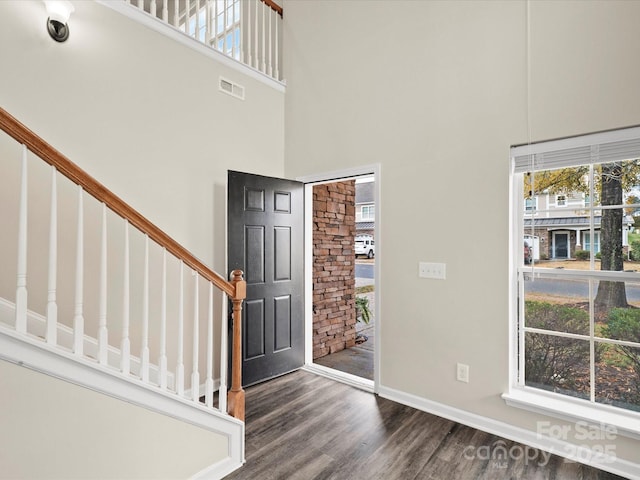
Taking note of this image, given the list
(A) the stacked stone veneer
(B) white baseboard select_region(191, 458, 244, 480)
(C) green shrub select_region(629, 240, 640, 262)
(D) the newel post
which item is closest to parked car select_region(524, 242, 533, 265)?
(C) green shrub select_region(629, 240, 640, 262)

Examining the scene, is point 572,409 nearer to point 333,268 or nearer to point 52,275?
point 333,268

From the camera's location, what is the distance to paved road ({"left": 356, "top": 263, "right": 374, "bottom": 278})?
27.4ft

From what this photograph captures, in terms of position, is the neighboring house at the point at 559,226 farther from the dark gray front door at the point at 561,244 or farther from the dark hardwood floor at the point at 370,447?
the dark hardwood floor at the point at 370,447

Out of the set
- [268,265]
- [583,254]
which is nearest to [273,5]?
[268,265]

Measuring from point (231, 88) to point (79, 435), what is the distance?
115 inches

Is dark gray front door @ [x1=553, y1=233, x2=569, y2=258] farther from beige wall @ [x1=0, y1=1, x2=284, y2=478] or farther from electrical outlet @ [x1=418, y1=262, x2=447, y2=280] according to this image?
beige wall @ [x1=0, y1=1, x2=284, y2=478]

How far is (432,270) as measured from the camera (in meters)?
2.71

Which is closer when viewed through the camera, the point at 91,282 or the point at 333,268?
the point at 91,282

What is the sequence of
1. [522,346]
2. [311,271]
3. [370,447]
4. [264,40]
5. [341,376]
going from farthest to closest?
[311,271] → [264,40] → [341,376] → [522,346] → [370,447]

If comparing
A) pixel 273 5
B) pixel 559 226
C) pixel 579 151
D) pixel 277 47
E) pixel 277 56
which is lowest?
pixel 559 226

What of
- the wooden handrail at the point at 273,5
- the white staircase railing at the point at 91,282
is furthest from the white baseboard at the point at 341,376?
the wooden handrail at the point at 273,5

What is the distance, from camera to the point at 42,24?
7.24 feet

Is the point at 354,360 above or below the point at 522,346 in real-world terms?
below

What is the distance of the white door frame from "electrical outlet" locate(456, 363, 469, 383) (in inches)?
26.5
